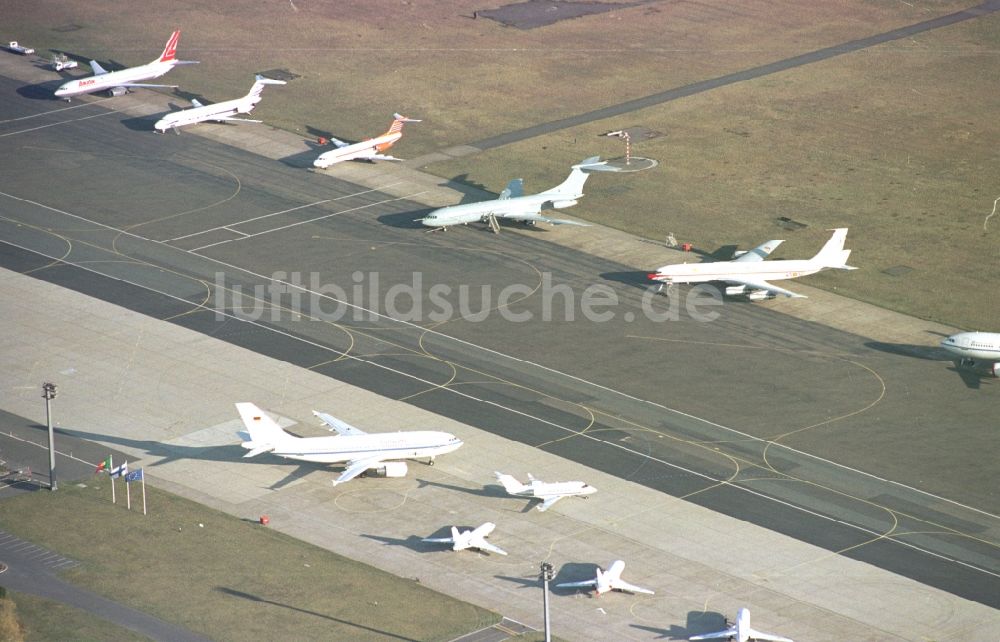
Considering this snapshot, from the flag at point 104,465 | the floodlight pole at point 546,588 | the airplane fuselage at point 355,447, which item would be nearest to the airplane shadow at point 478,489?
the airplane fuselage at point 355,447

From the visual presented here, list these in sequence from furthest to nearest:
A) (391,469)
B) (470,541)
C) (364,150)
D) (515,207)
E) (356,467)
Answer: (364,150), (515,207), (391,469), (356,467), (470,541)

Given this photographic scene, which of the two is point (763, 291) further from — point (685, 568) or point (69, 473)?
point (69, 473)

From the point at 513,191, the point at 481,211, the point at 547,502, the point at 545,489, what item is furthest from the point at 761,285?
the point at 547,502

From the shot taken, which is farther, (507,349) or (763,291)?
(763,291)

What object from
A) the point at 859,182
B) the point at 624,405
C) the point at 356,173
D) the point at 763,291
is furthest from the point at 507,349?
the point at 859,182

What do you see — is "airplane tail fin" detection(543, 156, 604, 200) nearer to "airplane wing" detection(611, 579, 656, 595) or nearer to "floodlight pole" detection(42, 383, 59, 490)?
"floodlight pole" detection(42, 383, 59, 490)

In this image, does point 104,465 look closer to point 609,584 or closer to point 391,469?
point 391,469
